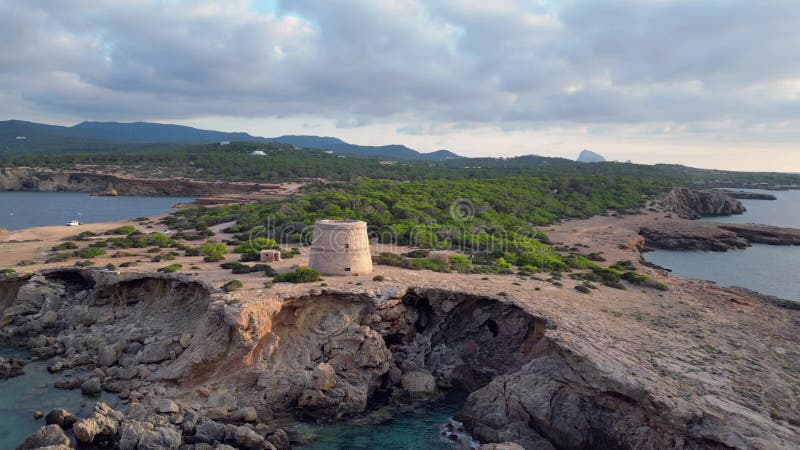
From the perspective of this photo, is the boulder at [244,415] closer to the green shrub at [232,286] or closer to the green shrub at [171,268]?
the green shrub at [232,286]

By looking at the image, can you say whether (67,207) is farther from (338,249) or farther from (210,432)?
(210,432)

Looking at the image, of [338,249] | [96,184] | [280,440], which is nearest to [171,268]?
[338,249]

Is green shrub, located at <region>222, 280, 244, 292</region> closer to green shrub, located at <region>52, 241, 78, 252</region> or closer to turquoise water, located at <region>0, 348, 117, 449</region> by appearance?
turquoise water, located at <region>0, 348, 117, 449</region>

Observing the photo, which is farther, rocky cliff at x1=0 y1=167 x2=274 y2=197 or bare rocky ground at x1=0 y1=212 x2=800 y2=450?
rocky cliff at x1=0 y1=167 x2=274 y2=197

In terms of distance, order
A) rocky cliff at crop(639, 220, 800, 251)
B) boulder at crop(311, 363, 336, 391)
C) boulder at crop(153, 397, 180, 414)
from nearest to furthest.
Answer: boulder at crop(153, 397, 180, 414), boulder at crop(311, 363, 336, 391), rocky cliff at crop(639, 220, 800, 251)

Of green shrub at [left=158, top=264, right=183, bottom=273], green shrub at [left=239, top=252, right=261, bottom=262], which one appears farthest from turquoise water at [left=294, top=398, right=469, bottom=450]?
green shrub at [left=239, top=252, right=261, bottom=262]
